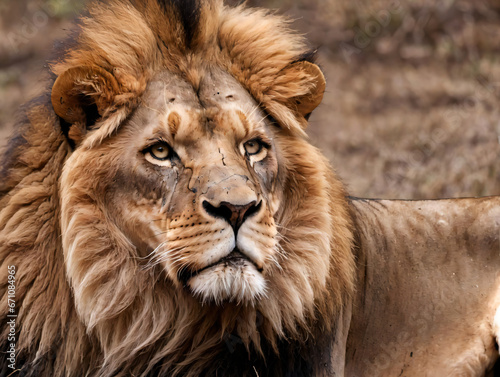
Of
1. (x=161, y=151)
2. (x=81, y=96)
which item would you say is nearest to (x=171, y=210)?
(x=161, y=151)

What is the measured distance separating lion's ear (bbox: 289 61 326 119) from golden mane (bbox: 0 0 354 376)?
3cm

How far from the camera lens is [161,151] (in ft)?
9.27

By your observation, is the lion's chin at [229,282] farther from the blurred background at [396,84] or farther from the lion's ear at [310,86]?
the blurred background at [396,84]

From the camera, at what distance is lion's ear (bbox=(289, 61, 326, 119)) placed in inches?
127

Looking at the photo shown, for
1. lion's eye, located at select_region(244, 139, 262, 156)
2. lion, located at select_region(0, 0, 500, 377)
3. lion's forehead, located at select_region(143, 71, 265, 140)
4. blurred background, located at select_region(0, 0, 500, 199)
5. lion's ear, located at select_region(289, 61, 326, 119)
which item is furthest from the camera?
blurred background, located at select_region(0, 0, 500, 199)

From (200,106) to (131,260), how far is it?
776 mm

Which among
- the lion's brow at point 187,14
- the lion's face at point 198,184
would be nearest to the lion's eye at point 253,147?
the lion's face at point 198,184

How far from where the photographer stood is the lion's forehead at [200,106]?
2.82m

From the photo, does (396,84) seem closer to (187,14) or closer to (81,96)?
(187,14)

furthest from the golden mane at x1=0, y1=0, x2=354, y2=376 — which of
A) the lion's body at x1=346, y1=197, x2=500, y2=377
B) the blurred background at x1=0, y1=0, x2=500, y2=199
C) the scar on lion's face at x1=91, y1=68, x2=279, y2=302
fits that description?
the blurred background at x1=0, y1=0, x2=500, y2=199

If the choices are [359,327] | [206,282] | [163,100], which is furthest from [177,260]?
[359,327]

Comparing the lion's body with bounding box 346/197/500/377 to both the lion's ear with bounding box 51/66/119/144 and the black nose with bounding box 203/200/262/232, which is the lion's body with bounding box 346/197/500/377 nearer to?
the black nose with bounding box 203/200/262/232

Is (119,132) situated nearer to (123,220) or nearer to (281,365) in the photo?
(123,220)

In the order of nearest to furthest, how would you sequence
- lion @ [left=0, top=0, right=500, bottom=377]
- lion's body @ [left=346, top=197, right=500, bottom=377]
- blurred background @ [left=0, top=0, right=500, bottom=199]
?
lion @ [left=0, top=0, right=500, bottom=377]
lion's body @ [left=346, top=197, right=500, bottom=377]
blurred background @ [left=0, top=0, right=500, bottom=199]
